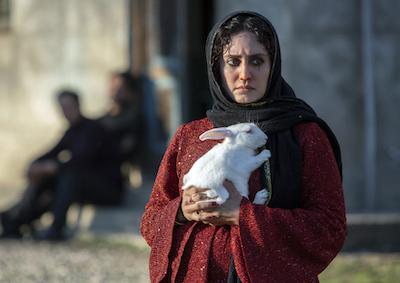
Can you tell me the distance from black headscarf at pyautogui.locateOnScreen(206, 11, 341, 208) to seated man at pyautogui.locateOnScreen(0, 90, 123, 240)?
6000mm

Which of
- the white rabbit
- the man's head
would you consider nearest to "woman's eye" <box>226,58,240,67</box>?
the white rabbit

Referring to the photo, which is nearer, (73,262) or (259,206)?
(259,206)

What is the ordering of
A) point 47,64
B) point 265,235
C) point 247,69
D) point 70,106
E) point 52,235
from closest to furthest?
point 265,235 < point 247,69 < point 52,235 < point 70,106 < point 47,64

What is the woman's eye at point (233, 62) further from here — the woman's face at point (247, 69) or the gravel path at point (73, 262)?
the gravel path at point (73, 262)

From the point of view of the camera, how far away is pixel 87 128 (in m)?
9.42

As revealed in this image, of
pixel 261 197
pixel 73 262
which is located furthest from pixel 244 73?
pixel 73 262

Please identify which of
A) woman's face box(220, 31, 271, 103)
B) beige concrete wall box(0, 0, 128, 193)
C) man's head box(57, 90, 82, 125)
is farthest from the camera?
beige concrete wall box(0, 0, 128, 193)

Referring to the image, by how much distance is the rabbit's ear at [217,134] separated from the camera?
10.4 feet

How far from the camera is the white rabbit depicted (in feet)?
10.3

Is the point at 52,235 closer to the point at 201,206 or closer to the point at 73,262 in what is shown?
the point at 73,262

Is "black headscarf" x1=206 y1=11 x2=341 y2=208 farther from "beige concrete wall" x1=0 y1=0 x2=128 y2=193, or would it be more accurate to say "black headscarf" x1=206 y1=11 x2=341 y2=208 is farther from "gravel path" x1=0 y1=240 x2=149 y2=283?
"beige concrete wall" x1=0 y1=0 x2=128 y2=193

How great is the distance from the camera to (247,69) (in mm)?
3221

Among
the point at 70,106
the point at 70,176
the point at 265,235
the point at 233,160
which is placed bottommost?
the point at 70,176

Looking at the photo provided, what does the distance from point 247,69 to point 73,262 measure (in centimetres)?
516
